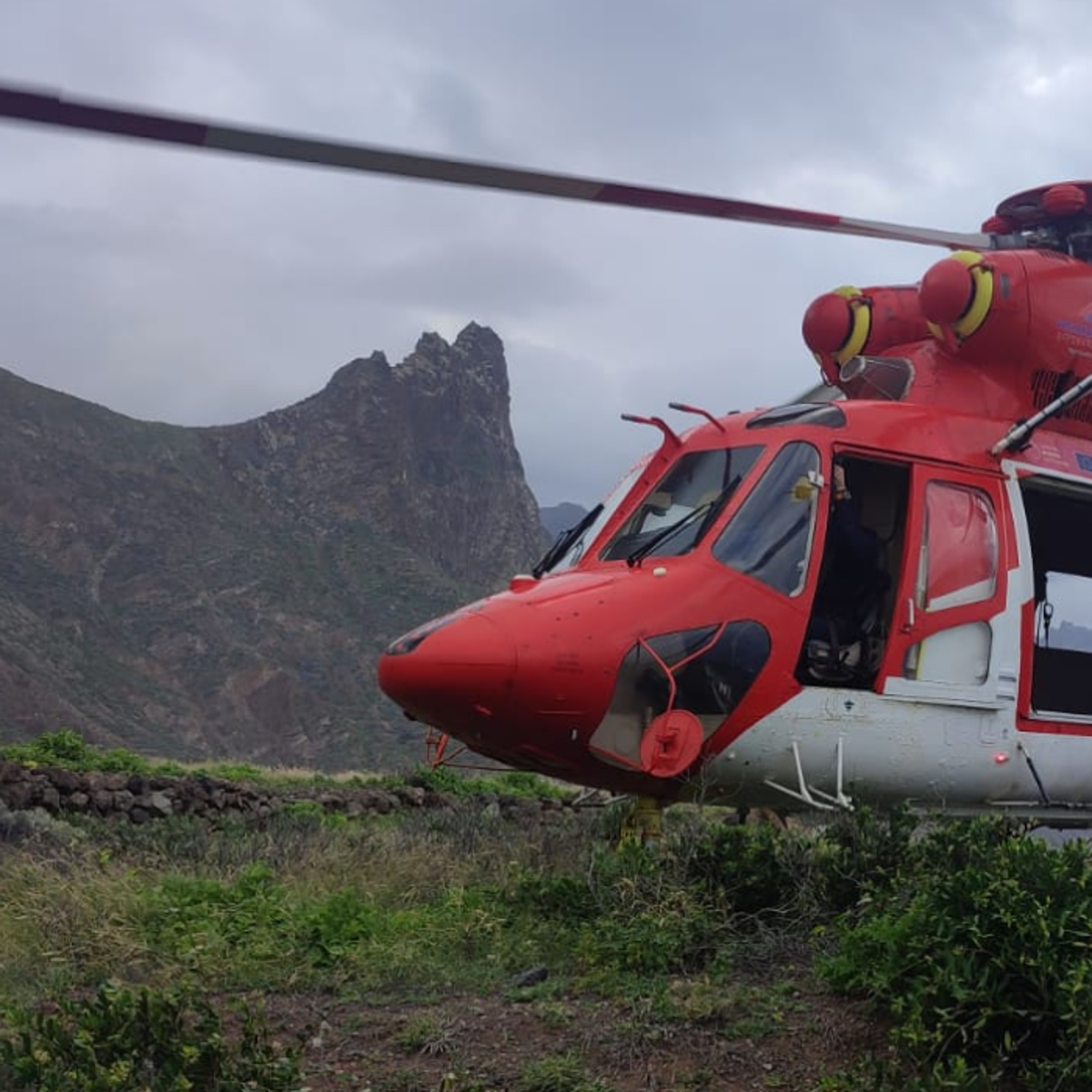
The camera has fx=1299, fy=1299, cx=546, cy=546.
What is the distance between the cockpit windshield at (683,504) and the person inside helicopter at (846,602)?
63 centimetres

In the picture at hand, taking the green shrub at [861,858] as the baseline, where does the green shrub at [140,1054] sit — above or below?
below

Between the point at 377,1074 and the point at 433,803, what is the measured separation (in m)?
8.99

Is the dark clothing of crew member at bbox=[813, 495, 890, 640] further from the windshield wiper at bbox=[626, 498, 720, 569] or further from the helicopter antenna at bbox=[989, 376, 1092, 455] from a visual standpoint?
the helicopter antenna at bbox=[989, 376, 1092, 455]

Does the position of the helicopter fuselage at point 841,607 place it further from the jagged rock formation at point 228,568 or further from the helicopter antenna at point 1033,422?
the jagged rock formation at point 228,568

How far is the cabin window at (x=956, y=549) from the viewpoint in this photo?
25.5 feet

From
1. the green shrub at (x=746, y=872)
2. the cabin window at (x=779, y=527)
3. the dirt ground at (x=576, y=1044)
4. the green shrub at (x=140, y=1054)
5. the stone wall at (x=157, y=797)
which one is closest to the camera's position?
the green shrub at (x=140, y=1054)

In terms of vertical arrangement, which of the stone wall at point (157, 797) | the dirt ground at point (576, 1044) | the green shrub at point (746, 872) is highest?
the green shrub at point (746, 872)

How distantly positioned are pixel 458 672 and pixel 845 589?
9.38 ft

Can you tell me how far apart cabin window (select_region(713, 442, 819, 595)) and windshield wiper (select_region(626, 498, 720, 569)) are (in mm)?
279

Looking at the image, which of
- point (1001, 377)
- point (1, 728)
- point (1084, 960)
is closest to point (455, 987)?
point (1084, 960)

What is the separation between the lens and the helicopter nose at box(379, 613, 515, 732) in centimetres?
630

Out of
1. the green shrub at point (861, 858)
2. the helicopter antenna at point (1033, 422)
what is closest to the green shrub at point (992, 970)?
the green shrub at point (861, 858)

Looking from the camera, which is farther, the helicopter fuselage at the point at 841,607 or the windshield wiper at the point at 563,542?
the windshield wiper at the point at 563,542

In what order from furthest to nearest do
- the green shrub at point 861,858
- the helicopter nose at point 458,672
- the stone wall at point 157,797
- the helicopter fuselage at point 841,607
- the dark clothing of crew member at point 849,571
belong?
the stone wall at point 157,797 < the dark clothing of crew member at point 849,571 < the helicopter fuselage at point 841,607 < the helicopter nose at point 458,672 < the green shrub at point 861,858
